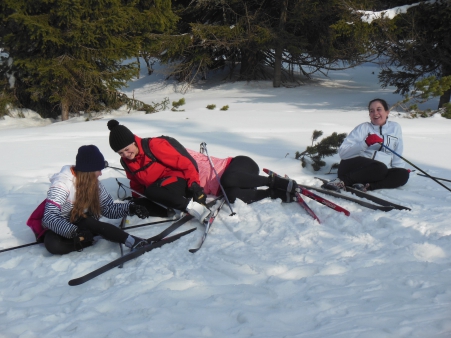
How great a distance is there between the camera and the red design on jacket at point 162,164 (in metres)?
4.36

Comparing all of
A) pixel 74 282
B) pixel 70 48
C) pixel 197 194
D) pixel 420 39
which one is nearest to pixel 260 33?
pixel 420 39

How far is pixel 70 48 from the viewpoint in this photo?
42.0ft

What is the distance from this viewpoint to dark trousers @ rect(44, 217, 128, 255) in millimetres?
3676

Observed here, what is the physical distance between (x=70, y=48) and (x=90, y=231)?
1034cm

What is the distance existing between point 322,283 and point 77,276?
5.81 ft

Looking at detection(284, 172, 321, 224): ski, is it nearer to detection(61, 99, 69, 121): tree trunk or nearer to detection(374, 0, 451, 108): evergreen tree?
detection(374, 0, 451, 108): evergreen tree

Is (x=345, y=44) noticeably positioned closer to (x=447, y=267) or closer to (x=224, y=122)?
(x=224, y=122)

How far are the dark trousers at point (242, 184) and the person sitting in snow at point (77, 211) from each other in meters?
1.26

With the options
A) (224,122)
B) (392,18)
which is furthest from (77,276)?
(392,18)

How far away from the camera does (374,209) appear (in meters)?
4.25

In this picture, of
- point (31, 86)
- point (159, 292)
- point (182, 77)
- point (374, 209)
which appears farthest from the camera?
point (182, 77)

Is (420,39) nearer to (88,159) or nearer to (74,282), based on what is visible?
(88,159)

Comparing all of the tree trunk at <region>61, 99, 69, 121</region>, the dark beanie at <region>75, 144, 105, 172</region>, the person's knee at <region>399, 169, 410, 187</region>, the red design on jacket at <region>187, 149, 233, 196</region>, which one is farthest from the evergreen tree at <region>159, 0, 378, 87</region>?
the dark beanie at <region>75, 144, 105, 172</region>

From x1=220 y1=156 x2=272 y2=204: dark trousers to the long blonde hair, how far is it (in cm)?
140
